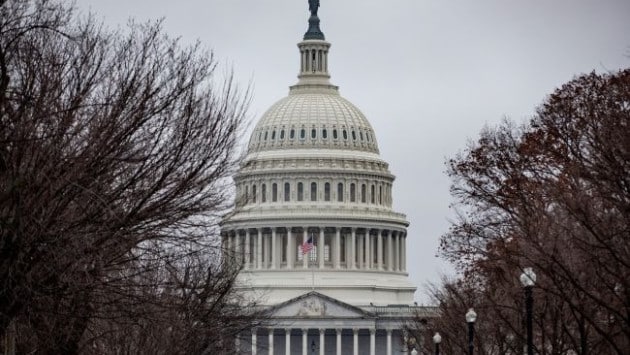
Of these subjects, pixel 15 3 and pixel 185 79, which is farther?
pixel 185 79

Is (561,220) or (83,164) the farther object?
(561,220)

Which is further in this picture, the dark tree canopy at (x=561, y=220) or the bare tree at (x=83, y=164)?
the dark tree canopy at (x=561, y=220)

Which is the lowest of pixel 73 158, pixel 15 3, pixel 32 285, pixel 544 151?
pixel 32 285

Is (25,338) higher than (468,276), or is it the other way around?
(468,276)

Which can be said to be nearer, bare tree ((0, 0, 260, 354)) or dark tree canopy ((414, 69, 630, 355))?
bare tree ((0, 0, 260, 354))

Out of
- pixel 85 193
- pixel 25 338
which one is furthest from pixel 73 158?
pixel 25 338

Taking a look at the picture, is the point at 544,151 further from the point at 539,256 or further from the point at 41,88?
the point at 41,88

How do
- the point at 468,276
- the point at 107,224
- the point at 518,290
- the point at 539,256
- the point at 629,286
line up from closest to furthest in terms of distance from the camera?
the point at 107,224 → the point at 629,286 → the point at 539,256 → the point at 518,290 → the point at 468,276

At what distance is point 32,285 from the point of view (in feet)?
104

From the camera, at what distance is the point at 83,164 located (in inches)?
1261

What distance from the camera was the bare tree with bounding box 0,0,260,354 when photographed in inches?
1216

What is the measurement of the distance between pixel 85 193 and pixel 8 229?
188 centimetres

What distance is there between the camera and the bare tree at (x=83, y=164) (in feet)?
101

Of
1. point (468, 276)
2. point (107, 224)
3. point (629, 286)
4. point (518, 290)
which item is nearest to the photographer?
point (107, 224)
